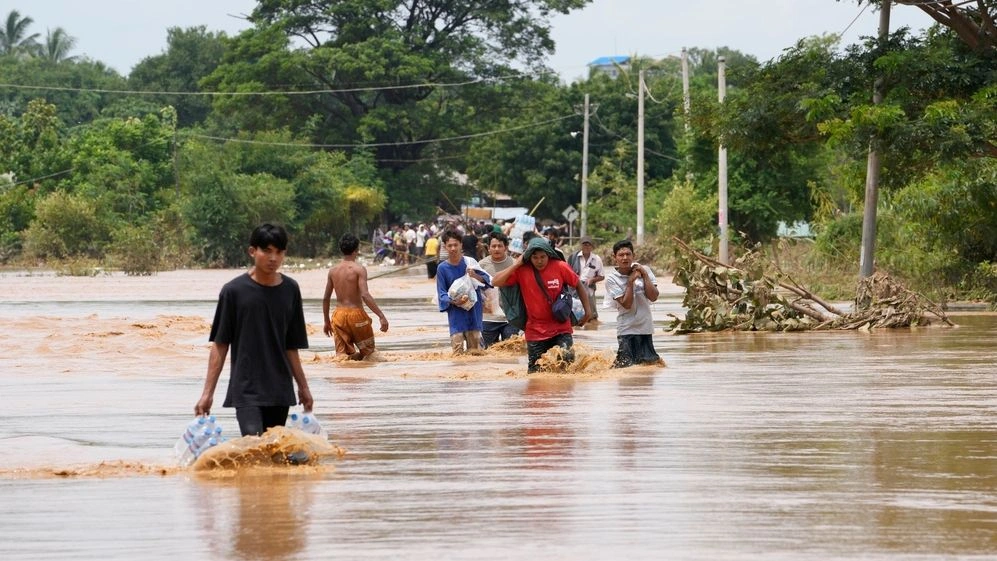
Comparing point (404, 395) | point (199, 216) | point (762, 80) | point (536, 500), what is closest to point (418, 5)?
point (199, 216)

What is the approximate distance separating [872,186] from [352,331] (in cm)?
1263

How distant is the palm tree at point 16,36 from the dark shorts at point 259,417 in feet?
429

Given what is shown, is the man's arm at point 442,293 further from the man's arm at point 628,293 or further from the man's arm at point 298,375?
the man's arm at point 298,375

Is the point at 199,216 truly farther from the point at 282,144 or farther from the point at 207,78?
the point at 207,78

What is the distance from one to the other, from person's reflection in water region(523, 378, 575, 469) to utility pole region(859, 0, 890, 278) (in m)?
12.9

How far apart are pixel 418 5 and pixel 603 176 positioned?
1726 centimetres

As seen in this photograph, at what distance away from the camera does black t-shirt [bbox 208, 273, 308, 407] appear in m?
9.73

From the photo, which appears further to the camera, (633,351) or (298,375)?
(633,351)

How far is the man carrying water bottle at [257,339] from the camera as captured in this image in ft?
31.9

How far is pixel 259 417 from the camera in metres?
9.91

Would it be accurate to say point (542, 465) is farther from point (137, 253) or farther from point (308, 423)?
point (137, 253)

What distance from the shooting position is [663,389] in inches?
591

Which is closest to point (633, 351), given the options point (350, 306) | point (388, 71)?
point (350, 306)

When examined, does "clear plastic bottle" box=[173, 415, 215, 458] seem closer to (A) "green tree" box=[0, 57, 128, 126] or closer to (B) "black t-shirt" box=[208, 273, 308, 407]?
(B) "black t-shirt" box=[208, 273, 308, 407]
